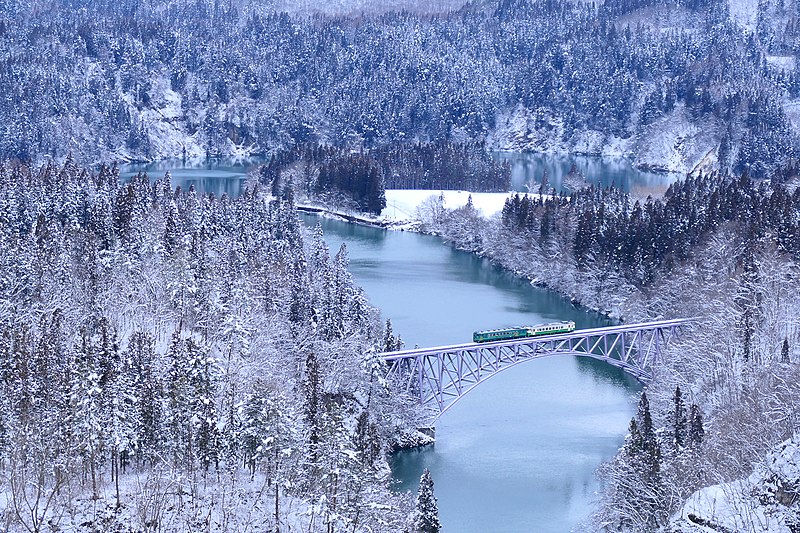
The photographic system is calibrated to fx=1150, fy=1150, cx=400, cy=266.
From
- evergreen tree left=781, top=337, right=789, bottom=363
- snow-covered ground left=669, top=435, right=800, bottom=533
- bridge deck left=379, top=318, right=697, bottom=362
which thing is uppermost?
snow-covered ground left=669, top=435, right=800, bottom=533

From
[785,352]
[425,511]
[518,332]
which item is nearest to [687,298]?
[518,332]

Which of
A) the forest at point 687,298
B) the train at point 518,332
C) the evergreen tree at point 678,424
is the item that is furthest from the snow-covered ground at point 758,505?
the train at point 518,332

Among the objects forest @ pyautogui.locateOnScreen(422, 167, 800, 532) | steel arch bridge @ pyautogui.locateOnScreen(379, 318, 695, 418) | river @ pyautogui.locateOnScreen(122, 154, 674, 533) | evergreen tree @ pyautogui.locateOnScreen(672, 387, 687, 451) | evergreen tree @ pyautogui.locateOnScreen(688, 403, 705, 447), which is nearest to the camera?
forest @ pyautogui.locateOnScreen(422, 167, 800, 532)

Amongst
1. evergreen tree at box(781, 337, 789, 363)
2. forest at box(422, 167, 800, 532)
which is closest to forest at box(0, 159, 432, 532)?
forest at box(422, 167, 800, 532)

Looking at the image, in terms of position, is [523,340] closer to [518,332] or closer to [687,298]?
[518,332]

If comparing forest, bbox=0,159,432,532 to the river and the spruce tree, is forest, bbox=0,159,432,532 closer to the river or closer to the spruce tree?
the spruce tree

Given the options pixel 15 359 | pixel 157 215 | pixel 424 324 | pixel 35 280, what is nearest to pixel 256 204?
pixel 157 215
